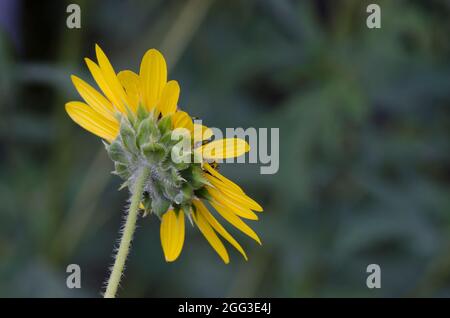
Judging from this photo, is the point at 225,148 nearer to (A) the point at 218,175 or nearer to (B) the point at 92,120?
(A) the point at 218,175

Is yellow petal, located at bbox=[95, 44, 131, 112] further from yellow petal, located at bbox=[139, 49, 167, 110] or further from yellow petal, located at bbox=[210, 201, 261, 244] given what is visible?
yellow petal, located at bbox=[210, 201, 261, 244]

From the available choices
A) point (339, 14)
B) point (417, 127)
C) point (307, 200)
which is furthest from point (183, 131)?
point (417, 127)

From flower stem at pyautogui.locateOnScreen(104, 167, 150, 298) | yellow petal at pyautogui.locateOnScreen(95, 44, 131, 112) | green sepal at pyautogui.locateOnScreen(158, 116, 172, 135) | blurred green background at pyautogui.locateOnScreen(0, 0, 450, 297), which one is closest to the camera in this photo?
flower stem at pyautogui.locateOnScreen(104, 167, 150, 298)

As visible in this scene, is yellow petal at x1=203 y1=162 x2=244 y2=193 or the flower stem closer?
the flower stem

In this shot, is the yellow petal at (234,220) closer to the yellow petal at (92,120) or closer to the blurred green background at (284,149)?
the yellow petal at (92,120)

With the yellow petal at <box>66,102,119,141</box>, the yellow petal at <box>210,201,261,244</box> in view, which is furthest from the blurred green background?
the yellow petal at <box>210,201,261,244</box>

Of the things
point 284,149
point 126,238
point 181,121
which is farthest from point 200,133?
point 284,149

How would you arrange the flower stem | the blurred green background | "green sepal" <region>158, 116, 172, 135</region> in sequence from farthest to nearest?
the blurred green background → "green sepal" <region>158, 116, 172, 135</region> → the flower stem

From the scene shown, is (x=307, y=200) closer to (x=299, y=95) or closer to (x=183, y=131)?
(x=299, y=95)
